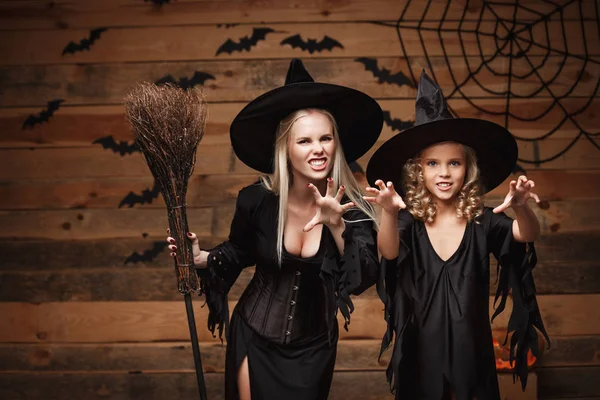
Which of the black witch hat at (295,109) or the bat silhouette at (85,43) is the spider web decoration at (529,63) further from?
the bat silhouette at (85,43)

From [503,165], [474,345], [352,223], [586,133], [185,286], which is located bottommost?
[474,345]

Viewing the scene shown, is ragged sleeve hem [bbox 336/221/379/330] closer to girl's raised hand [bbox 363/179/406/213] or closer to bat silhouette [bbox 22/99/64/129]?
girl's raised hand [bbox 363/179/406/213]

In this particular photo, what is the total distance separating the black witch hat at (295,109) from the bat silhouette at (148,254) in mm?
1398

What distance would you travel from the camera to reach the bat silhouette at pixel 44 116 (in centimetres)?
410

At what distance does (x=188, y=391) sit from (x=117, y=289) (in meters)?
0.69

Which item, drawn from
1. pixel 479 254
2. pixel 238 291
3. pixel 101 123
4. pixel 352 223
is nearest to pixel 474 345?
pixel 479 254

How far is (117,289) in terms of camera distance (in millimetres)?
4090

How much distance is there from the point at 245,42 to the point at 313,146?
1664 mm

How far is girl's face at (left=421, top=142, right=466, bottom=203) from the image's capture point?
2586mm

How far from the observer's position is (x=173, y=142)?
8.50 ft

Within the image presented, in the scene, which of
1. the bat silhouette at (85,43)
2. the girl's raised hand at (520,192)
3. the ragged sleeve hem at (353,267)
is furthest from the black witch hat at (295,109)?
the bat silhouette at (85,43)

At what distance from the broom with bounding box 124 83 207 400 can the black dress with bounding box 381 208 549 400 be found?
73 centimetres

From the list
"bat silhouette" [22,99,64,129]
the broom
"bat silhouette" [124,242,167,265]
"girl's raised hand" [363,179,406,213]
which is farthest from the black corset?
"bat silhouette" [22,99,64,129]

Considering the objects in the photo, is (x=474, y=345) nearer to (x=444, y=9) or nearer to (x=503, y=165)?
(x=503, y=165)
